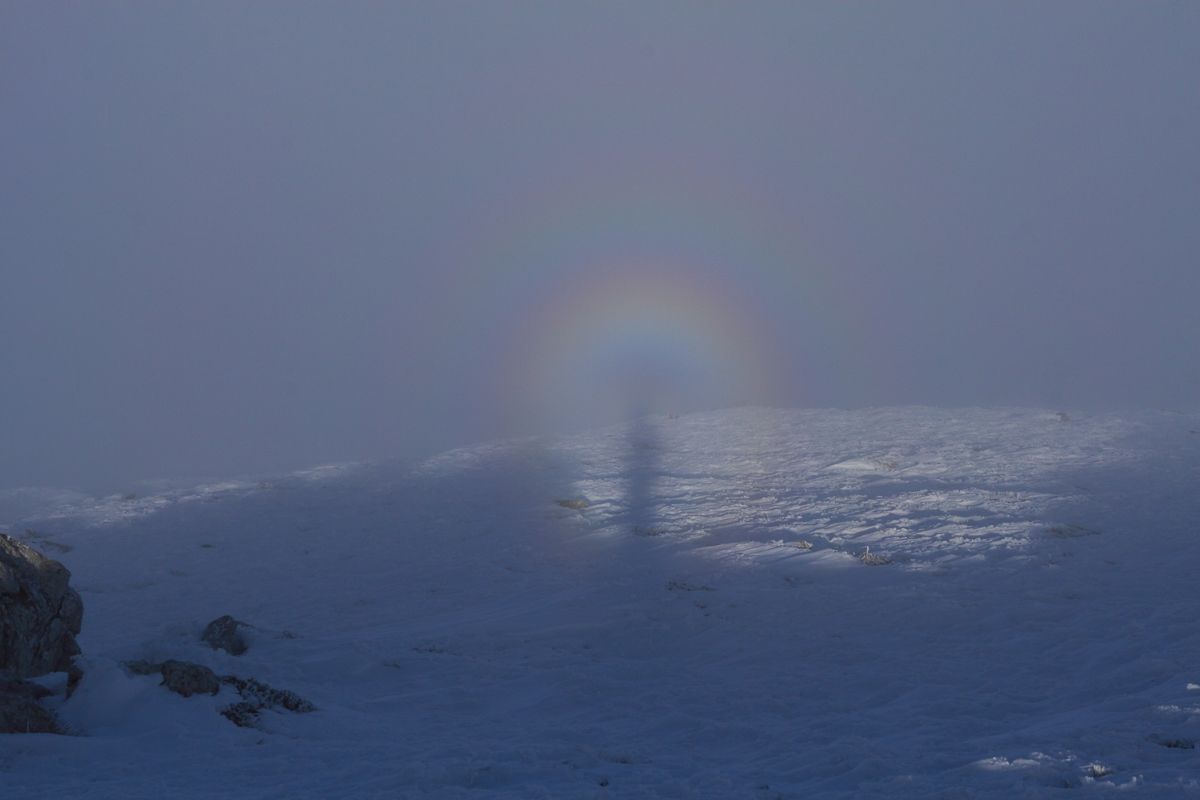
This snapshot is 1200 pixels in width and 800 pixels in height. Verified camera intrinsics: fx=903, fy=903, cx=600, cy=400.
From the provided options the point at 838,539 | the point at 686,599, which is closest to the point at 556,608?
the point at 686,599

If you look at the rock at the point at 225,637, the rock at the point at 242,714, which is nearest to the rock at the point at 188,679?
the rock at the point at 242,714

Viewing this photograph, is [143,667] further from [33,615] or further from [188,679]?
[33,615]

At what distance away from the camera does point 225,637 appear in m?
12.1

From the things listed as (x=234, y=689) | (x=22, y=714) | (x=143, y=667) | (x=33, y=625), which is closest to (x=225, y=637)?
(x=143, y=667)

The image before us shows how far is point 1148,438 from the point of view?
84.3ft

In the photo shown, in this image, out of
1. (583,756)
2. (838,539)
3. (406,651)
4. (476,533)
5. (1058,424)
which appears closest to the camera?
(583,756)

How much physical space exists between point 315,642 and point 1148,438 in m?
23.7

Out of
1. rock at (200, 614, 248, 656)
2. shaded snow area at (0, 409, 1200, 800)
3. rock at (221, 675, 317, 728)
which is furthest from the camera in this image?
rock at (200, 614, 248, 656)

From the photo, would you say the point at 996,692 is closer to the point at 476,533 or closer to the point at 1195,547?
the point at 1195,547

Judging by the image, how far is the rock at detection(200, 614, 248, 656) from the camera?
1199 cm

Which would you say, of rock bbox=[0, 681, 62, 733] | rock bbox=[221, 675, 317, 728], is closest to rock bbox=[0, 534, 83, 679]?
rock bbox=[0, 681, 62, 733]

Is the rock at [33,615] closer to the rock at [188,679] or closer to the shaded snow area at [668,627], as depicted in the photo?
the shaded snow area at [668,627]

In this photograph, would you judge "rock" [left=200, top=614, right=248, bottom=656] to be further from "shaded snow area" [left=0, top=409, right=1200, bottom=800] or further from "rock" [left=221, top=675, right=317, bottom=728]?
"rock" [left=221, top=675, right=317, bottom=728]

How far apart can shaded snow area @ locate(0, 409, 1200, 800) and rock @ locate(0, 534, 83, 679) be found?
572 mm
